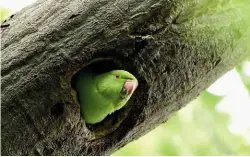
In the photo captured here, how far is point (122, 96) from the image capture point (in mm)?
1478

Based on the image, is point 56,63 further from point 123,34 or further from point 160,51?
point 160,51

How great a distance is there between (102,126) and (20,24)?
0.46 meters

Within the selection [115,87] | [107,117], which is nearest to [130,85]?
[115,87]

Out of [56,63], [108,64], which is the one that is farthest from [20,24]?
[108,64]

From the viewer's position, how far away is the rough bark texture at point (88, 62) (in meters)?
1.27

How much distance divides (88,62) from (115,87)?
0.60 feet

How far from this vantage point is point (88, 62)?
1349mm

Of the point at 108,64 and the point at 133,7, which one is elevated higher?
the point at 133,7

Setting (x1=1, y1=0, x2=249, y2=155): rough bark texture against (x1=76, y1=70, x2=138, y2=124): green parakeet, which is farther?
(x1=76, y1=70, x2=138, y2=124): green parakeet

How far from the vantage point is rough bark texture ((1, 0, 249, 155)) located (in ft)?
4.16

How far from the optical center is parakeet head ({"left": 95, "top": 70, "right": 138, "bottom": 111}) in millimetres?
1425

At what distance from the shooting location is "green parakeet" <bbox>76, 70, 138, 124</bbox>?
4.81 feet

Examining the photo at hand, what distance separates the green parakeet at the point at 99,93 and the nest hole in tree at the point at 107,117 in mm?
18

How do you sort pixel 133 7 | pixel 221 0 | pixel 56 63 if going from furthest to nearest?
pixel 221 0
pixel 133 7
pixel 56 63
